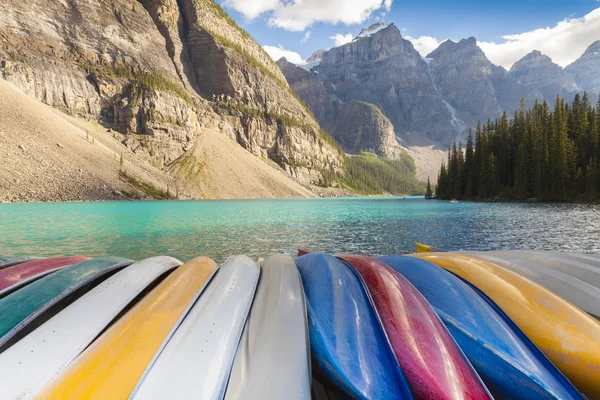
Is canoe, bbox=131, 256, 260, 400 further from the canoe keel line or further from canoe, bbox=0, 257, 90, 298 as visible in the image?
canoe, bbox=0, 257, 90, 298

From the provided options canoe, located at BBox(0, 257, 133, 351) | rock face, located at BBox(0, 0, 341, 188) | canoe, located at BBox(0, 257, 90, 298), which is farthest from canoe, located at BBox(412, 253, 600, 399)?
rock face, located at BBox(0, 0, 341, 188)

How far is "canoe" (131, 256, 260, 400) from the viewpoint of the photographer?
148 cm

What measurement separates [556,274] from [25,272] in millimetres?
5242

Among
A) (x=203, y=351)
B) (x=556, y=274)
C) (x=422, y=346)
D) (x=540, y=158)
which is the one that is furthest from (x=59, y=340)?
(x=540, y=158)

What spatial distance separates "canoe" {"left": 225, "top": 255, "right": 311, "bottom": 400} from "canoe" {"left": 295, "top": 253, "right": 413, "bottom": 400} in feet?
0.34

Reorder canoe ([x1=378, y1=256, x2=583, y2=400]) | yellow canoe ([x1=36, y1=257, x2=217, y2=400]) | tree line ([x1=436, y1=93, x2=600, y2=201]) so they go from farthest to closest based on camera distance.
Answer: tree line ([x1=436, y1=93, x2=600, y2=201]), canoe ([x1=378, y1=256, x2=583, y2=400]), yellow canoe ([x1=36, y1=257, x2=217, y2=400])

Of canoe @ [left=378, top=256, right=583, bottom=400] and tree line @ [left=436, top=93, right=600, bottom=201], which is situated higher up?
tree line @ [left=436, top=93, right=600, bottom=201]

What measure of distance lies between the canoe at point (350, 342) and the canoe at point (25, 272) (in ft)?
8.10

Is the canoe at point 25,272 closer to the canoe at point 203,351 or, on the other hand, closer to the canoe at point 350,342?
the canoe at point 203,351

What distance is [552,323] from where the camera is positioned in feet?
6.81

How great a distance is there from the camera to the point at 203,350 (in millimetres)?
1742

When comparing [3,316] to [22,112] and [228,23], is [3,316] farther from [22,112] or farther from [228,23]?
[228,23]

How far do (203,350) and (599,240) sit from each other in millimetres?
16790

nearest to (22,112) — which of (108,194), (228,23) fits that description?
(108,194)
